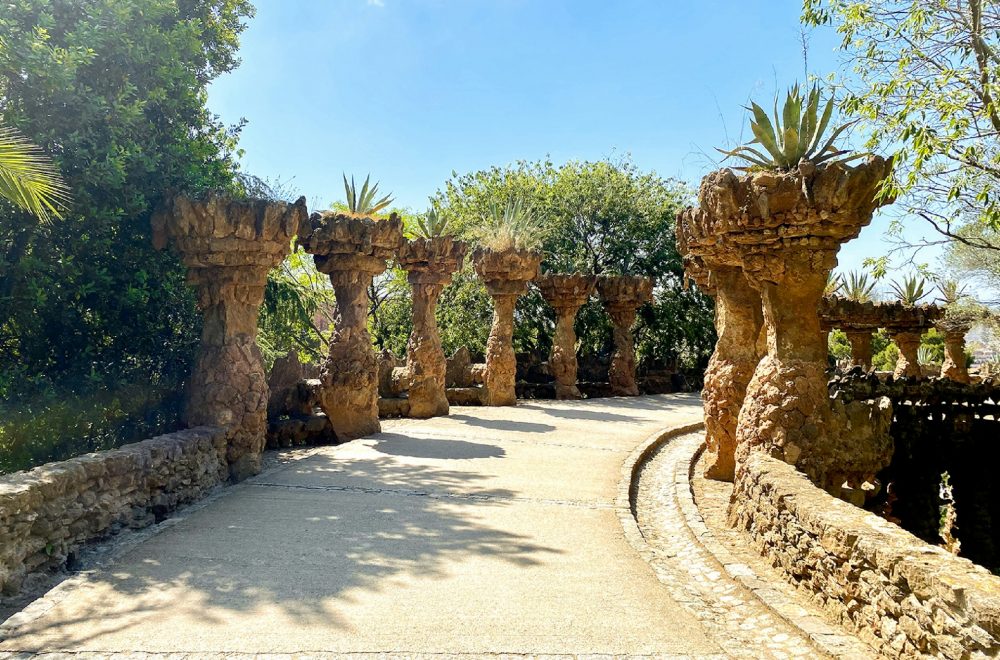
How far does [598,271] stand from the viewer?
23.1 metres

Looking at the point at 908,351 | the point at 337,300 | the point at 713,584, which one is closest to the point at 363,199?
the point at 337,300

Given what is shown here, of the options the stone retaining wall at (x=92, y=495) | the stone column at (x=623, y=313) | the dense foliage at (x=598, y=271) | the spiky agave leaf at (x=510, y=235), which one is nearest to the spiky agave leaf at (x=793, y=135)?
the stone retaining wall at (x=92, y=495)

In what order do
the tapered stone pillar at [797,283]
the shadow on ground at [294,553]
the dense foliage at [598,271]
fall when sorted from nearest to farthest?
the shadow on ground at [294,553]
the tapered stone pillar at [797,283]
the dense foliage at [598,271]

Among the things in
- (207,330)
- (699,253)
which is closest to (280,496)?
(207,330)

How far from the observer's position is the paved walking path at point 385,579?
Answer: 3.41m

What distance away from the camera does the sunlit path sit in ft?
11.2

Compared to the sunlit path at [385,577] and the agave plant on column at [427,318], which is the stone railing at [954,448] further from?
the agave plant on column at [427,318]

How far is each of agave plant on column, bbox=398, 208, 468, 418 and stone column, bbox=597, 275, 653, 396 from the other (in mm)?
6526

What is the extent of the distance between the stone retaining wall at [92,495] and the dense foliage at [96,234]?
4.95 ft

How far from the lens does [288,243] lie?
7.97m

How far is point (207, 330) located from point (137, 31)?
3.47 metres

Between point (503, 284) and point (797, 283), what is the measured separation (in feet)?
31.6

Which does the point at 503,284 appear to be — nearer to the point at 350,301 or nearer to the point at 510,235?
the point at 510,235

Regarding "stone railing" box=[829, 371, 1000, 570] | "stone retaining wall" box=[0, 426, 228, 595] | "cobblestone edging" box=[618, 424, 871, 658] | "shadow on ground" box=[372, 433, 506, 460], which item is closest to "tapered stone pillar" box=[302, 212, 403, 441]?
"shadow on ground" box=[372, 433, 506, 460]
